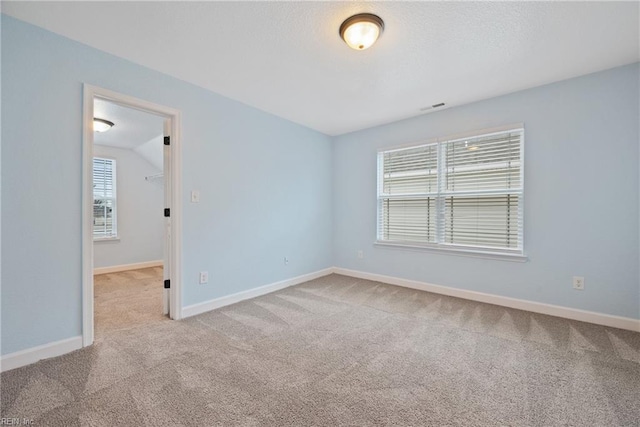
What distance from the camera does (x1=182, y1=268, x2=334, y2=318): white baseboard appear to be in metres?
2.91

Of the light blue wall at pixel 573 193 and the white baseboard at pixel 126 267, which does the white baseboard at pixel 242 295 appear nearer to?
the light blue wall at pixel 573 193

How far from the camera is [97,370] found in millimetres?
1897

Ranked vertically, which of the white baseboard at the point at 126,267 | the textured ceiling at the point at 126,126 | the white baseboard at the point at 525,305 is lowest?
the white baseboard at the point at 126,267

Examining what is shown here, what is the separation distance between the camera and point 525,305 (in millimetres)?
3037

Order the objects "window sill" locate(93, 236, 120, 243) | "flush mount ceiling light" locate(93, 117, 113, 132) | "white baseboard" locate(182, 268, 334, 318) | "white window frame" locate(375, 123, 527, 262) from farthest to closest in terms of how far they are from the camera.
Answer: "window sill" locate(93, 236, 120, 243), "flush mount ceiling light" locate(93, 117, 113, 132), "white window frame" locate(375, 123, 527, 262), "white baseboard" locate(182, 268, 334, 318)

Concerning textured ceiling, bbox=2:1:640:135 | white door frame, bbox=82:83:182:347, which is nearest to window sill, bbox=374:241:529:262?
textured ceiling, bbox=2:1:640:135

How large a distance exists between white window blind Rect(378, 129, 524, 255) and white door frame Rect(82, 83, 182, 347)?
2842mm

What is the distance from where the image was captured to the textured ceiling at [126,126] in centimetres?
341

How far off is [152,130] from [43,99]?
2.41 m

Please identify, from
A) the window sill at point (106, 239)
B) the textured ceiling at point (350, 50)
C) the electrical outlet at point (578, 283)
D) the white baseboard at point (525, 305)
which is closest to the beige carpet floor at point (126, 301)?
the window sill at point (106, 239)

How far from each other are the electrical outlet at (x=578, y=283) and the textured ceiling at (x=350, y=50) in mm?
2041

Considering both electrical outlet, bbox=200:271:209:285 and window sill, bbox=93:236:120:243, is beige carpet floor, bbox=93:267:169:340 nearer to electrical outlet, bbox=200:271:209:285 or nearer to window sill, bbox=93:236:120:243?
electrical outlet, bbox=200:271:209:285

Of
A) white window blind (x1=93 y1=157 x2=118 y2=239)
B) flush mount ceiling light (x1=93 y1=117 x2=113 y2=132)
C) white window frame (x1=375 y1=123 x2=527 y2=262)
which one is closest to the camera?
white window frame (x1=375 y1=123 x2=527 y2=262)

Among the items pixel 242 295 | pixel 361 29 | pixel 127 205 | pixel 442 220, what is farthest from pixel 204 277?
pixel 127 205
